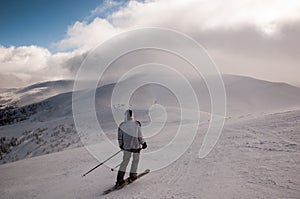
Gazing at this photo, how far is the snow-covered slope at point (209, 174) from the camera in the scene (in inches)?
223

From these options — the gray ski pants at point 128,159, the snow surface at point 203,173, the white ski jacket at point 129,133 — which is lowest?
the snow surface at point 203,173

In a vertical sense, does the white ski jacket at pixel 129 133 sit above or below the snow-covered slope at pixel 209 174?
above

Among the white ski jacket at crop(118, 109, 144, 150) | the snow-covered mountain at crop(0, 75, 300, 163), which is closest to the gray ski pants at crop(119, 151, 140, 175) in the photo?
the white ski jacket at crop(118, 109, 144, 150)

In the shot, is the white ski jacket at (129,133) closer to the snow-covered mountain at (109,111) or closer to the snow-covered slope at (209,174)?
the snow-covered slope at (209,174)

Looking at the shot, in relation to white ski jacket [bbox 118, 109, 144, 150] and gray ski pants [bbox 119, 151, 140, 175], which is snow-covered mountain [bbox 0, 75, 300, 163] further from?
white ski jacket [bbox 118, 109, 144, 150]

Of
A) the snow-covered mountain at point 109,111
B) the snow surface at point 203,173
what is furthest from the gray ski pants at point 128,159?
the snow-covered mountain at point 109,111

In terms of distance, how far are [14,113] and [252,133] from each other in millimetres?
107294

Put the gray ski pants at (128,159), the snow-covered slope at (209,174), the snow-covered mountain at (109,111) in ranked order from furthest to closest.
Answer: the snow-covered mountain at (109,111) → the gray ski pants at (128,159) → the snow-covered slope at (209,174)

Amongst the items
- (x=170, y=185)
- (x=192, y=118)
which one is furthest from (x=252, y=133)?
(x=192, y=118)

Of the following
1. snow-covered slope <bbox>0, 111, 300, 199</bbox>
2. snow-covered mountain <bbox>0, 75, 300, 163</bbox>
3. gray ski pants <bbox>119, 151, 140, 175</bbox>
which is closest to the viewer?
snow-covered slope <bbox>0, 111, 300, 199</bbox>

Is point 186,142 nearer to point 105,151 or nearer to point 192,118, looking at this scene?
point 105,151

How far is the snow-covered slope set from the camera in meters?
5.68

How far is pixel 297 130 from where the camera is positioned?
33.4ft

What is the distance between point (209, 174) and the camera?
22.8 ft
